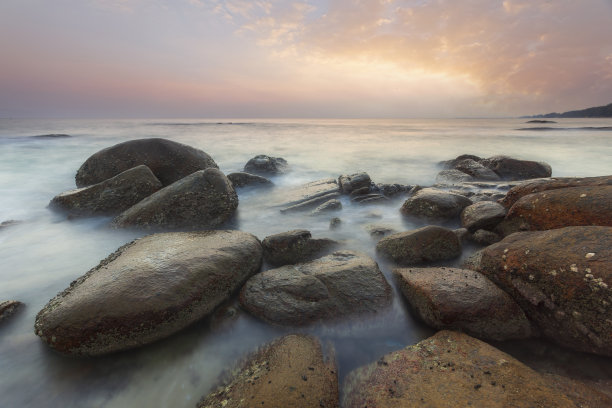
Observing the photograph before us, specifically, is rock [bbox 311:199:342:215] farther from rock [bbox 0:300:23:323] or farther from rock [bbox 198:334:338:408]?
rock [bbox 0:300:23:323]

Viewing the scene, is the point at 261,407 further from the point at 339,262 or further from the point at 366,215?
the point at 366,215

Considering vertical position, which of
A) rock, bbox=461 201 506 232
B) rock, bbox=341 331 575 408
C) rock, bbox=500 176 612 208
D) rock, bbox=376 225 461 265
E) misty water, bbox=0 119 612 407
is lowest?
misty water, bbox=0 119 612 407

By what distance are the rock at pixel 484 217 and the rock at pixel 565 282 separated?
4.13 feet

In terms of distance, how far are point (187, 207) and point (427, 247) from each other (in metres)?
3.54

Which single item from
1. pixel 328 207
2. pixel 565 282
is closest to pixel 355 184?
pixel 328 207

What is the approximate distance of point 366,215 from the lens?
5461 millimetres

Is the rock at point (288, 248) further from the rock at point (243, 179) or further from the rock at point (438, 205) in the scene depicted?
the rock at point (243, 179)

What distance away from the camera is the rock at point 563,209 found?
284cm

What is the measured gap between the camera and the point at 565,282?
2121mm

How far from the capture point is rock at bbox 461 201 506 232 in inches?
151

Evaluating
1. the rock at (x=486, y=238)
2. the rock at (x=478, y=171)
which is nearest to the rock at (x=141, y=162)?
the rock at (x=486, y=238)

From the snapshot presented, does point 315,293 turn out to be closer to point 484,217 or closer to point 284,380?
point 284,380

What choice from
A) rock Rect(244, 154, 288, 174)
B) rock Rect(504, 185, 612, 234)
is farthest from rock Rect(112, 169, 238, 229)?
rock Rect(244, 154, 288, 174)

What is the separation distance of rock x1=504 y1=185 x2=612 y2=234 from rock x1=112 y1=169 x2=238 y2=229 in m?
4.21
